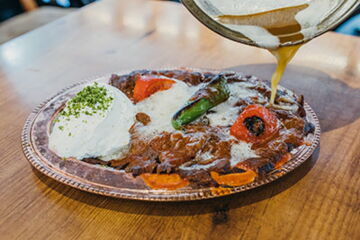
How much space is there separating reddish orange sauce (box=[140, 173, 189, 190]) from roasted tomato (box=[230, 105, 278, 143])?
16.1 inches

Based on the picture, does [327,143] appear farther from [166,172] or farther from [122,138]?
[122,138]

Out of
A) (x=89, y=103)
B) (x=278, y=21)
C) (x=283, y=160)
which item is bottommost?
(x=283, y=160)

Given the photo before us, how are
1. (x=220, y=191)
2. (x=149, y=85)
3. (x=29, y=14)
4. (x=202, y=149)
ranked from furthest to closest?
(x=29, y=14), (x=149, y=85), (x=202, y=149), (x=220, y=191)

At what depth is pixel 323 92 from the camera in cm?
246

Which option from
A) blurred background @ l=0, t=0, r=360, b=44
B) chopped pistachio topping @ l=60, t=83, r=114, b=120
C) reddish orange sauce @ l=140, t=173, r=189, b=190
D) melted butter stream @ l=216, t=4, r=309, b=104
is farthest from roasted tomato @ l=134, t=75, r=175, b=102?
blurred background @ l=0, t=0, r=360, b=44

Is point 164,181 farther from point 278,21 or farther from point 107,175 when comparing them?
point 278,21

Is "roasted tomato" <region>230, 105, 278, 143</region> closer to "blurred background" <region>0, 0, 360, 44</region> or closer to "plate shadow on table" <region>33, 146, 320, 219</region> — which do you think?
"plate shadow on table" <region>33, 146, 320, 219</region>

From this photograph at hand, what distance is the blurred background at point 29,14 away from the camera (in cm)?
420

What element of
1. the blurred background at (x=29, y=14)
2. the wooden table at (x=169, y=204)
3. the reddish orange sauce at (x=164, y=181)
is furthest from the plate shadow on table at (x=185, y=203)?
the blurred background at (x=29, y=14)

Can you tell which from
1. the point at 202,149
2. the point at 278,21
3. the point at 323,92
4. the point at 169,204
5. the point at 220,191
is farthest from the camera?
the point at 323,92

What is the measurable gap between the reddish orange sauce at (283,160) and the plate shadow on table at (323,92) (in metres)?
0.56

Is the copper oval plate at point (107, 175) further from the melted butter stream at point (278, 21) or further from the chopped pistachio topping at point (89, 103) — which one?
the melted butter stream at point (278, 21)

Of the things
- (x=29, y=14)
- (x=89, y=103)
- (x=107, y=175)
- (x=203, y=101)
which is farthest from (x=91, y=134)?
(x=29, y=14)

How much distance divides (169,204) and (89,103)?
695 mm
